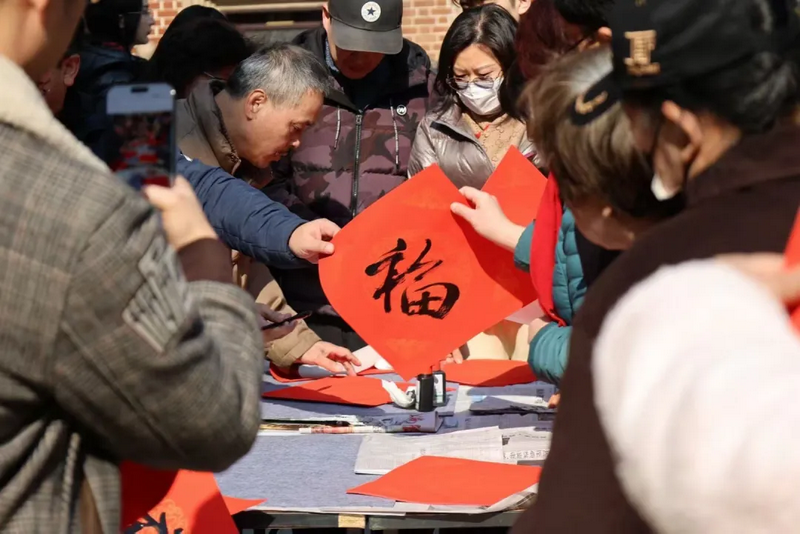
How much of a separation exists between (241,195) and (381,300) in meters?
0.49

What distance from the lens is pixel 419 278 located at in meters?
2.44

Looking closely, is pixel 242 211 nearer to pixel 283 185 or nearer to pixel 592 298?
pixel 283 185

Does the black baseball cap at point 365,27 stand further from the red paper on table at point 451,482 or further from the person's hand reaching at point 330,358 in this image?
the red paper on table at point 451,482

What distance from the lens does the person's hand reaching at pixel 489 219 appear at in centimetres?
235

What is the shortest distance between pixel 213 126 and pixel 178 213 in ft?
5.84

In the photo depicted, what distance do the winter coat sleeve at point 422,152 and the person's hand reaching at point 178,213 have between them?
2070 millimetres

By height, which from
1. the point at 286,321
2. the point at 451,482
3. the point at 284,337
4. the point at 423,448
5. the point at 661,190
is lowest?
the point at 284,337

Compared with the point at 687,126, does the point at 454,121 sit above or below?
below

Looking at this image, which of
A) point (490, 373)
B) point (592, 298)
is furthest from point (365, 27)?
point (592, 298)

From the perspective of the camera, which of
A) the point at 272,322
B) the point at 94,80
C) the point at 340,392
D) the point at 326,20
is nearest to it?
the point at 340,392

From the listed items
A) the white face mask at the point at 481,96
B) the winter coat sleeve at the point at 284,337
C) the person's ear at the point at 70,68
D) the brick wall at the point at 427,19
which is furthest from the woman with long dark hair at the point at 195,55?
the brick wall at the point at 427,19

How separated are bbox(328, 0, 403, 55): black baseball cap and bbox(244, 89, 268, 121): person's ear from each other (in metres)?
0.39

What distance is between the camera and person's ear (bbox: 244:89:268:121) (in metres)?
2.95

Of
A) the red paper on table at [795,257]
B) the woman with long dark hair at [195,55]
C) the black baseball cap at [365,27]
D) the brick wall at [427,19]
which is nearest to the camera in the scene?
the red paper on table at [795,257]
